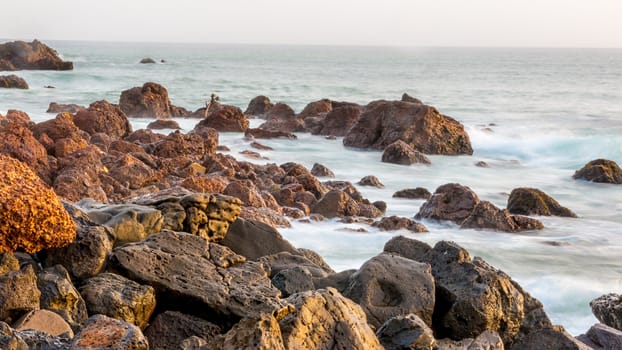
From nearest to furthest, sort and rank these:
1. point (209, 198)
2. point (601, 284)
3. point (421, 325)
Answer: point (421, 325)
point (209, 198)
point (601, 284)

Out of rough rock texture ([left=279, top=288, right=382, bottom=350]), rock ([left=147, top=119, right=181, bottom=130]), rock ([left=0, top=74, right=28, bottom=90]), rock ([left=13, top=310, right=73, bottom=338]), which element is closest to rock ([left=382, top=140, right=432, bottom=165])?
rock ([left=147, top=119, right=181, bottom=130])

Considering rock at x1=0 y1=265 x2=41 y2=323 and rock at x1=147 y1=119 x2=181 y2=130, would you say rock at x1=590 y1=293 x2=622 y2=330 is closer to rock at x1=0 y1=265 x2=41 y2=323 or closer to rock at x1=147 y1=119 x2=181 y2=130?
rock at x1=0 y1=265 x2=41 y2=323

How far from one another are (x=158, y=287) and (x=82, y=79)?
1741 inches

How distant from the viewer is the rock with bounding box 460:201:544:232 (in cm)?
1081

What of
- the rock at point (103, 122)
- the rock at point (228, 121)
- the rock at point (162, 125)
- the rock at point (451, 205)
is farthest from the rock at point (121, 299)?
the rock at point (162, 125)

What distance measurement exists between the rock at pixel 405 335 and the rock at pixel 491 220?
666 centimetres

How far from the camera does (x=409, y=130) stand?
64.0 ft

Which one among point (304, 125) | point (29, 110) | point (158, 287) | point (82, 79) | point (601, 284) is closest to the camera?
point (158, 287)

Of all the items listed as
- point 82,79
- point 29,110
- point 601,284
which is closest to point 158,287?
point 601,284

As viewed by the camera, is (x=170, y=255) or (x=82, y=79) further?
(x=82, y=79)

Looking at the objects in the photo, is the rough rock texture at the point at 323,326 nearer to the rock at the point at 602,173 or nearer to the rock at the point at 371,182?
the rock at the point at 371,182

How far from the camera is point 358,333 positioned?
3.90 metres

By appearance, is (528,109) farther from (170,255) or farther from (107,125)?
(170,255)

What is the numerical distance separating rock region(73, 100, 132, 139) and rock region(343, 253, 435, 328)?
1260cm
